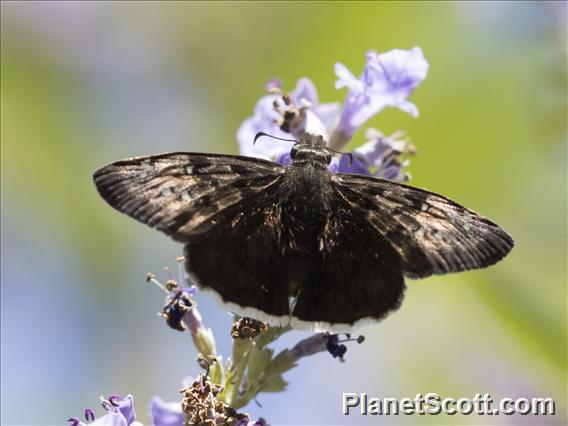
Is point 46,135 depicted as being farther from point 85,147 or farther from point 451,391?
point 451,391

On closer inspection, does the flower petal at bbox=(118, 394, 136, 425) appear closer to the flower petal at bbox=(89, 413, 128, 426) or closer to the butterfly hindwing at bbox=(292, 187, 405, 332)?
the flower petal at bbox=(89, 413, 128, 426)

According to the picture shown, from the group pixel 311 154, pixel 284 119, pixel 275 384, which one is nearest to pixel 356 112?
pixel 284 119

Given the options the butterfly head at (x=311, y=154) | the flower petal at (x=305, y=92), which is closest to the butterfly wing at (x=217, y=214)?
the butterfly head at (x=311, y=154)

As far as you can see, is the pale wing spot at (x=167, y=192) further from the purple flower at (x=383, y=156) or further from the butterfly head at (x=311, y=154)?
the purple flower at (x=383, y=156)

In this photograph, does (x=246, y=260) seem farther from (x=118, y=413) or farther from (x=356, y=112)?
(x=356, y=112)

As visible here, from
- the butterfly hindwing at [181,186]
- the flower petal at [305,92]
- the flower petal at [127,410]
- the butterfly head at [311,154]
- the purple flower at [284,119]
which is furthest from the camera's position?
the flower petal at [305,92]

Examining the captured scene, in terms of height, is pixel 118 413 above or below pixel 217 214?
below

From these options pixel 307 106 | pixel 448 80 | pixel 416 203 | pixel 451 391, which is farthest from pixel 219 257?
pixel 448 80
